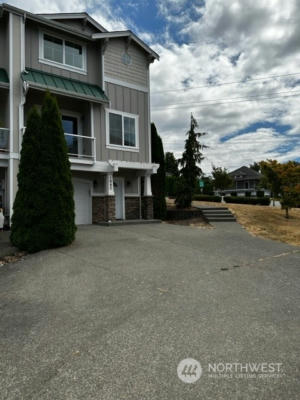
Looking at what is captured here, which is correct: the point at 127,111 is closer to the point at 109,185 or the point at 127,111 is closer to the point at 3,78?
the point at 109,185

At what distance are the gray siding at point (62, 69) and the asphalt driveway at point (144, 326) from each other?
28.9ft

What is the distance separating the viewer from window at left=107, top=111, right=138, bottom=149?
12.5m

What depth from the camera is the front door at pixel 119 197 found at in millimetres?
13680

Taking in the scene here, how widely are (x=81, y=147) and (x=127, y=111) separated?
2.97 m

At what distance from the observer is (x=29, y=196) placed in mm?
6988

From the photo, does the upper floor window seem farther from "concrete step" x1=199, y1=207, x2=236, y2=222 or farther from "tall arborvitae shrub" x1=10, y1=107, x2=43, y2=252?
"concrete step" x1=199, y1=207, x2=236, y2=222

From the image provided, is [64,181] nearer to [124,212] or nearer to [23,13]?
[124,212]

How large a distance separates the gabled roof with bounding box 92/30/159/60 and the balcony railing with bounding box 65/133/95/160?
471 cm

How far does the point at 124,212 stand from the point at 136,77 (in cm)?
695

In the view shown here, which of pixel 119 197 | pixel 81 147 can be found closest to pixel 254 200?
pixel 119 197

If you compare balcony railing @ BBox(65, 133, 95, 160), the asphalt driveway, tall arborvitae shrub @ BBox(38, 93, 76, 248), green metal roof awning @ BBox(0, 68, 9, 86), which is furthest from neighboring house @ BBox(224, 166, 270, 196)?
the asphalt driveway

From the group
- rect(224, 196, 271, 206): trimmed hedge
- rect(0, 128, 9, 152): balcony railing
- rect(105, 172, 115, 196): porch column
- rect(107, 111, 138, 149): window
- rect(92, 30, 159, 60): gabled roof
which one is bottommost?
rect(224, 196, 271, 206): trimmed hedge

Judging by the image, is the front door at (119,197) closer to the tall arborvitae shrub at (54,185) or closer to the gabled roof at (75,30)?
the tall arborvitae shrub at (54,185)

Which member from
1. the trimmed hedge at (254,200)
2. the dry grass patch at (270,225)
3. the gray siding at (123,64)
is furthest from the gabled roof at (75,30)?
the trimmed hedge at (254,200)
